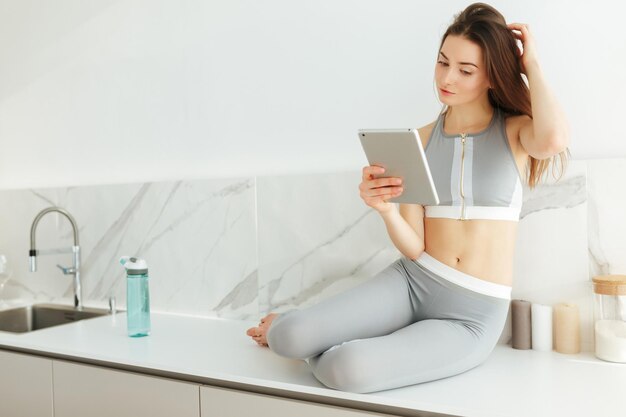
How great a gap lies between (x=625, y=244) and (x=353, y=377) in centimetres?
81

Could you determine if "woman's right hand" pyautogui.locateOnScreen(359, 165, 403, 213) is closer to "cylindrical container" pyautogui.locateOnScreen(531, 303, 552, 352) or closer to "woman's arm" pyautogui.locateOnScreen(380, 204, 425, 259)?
"woman's arm" pyautogui.locateOnScreen(380, 204, 425, 259)

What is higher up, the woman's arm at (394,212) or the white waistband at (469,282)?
the woman's arm at (394,212)

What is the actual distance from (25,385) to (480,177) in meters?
1.44

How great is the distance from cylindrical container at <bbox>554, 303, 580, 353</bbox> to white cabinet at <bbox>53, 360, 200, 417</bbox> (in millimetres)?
931

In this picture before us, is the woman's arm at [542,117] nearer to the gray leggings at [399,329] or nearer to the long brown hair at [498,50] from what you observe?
the long brown hair at [498,50]

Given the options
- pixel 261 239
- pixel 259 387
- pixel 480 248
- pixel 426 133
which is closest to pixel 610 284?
pixel 480 248

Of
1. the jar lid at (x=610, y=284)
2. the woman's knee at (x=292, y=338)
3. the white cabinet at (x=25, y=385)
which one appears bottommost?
the white cabinet at (x=25, y=385)

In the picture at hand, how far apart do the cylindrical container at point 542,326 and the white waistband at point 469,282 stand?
0.57ft

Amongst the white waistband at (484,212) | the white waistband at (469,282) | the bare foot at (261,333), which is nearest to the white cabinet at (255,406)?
the bare foot at (261,333)

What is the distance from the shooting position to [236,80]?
2061 mm

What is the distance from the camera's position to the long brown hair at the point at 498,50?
134 cm

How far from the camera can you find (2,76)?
2670 mm

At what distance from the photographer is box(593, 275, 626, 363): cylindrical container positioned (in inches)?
54.7

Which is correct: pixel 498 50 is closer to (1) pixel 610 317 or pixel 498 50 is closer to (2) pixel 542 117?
(2) pixel 542 117
